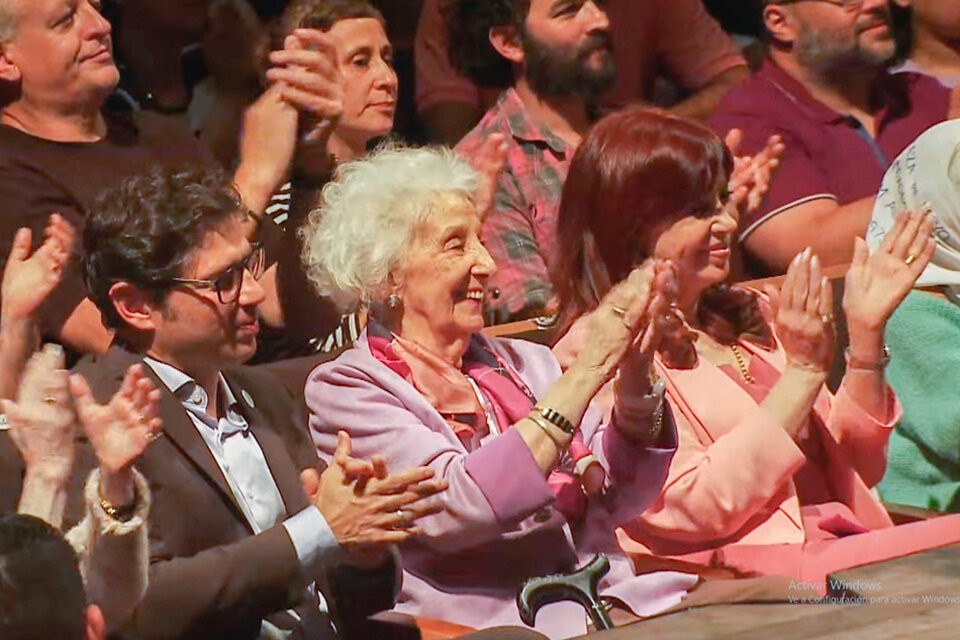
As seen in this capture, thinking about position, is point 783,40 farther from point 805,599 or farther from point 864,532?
point 805,599

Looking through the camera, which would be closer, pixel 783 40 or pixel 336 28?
pixel 336 28

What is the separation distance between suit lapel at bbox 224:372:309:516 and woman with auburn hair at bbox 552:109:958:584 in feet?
1.74

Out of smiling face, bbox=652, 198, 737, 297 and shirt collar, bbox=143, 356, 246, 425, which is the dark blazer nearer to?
shirt collar, bbox=143, 356, 246, 425

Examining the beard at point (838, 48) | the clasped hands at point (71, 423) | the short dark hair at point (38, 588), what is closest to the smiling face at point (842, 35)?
the beard at point (838, 48)

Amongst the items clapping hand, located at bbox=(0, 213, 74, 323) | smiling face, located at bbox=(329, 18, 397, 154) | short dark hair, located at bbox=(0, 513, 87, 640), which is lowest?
smiling face, located at bbox=(329, 18, 397, 154)

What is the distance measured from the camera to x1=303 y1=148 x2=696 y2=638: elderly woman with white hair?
2.81 meters

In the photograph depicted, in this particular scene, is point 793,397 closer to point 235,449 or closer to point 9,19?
point 235,449

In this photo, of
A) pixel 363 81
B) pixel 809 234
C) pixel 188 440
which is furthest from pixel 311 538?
pixel 809 234

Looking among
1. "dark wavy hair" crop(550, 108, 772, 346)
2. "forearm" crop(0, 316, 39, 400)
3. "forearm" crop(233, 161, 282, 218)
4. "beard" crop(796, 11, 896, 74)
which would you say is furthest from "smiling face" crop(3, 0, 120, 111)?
"beard" crop(796, 11, 896, 74)

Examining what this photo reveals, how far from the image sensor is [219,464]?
2.73m

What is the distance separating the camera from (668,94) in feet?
14.3

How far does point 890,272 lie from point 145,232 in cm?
118

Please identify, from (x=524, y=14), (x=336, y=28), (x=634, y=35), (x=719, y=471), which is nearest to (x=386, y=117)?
(x=336, y=28)

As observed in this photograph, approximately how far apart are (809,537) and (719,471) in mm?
245
